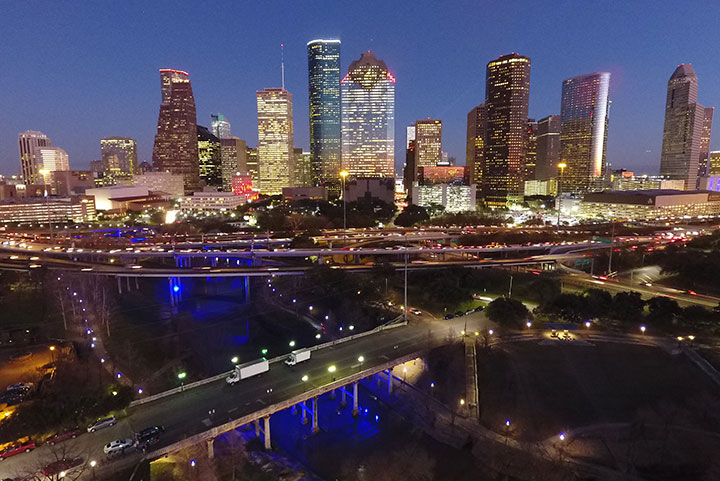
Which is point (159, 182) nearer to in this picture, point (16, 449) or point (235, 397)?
point (235, 397)

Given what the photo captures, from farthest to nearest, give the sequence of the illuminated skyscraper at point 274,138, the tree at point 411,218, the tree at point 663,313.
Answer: the illuminated skyscraper at point 274,138
the tree at point 411,218
the tree at point 663,313

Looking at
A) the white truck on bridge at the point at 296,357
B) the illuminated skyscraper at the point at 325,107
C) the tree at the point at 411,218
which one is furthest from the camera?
the illuminated skyscraper at the point at 325,107

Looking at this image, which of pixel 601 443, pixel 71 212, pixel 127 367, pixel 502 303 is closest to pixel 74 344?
pixel 127 367

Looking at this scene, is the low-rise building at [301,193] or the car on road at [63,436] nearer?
the car on road at [63,436]

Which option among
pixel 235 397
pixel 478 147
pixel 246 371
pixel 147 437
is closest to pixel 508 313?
pixel 246 371

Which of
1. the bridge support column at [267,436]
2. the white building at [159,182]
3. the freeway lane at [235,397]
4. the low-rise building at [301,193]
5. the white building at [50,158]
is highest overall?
the white building at [50,158]

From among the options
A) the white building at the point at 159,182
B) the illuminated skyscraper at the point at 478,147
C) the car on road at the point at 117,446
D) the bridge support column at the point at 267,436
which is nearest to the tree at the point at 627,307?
the bridge support column at the point at 267,436

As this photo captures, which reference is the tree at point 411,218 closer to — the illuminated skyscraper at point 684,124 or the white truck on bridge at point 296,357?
the white truck on bridge at point 296,357
